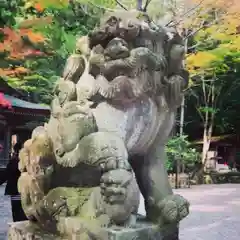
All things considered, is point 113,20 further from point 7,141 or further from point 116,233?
point 7,141

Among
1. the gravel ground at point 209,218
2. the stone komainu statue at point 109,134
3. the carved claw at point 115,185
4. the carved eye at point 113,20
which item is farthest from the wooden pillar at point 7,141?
the carved claw at point 115,185

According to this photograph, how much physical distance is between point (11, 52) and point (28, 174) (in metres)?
5.76

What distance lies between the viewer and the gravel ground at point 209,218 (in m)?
8.65

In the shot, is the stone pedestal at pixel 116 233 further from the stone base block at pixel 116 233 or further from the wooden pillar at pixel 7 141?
the wooden pillar at pixel 7 141

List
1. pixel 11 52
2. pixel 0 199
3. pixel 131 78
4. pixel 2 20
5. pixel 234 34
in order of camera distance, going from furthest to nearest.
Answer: pixel 234 34
pixel 0 199
pixel 11 52
pixel 2 20
pixel 131 78

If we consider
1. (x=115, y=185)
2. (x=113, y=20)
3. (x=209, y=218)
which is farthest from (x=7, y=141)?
(x=115, y=185)

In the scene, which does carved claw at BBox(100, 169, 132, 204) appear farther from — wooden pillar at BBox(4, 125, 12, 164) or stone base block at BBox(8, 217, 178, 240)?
wooden pillar at BBox(4, 125, 12, 164)

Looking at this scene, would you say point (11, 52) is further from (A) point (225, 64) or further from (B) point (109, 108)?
(A) point (225, 64)

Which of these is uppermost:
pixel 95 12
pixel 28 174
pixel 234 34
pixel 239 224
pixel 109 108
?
pixel 234 34

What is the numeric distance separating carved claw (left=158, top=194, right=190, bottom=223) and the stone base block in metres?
0.11

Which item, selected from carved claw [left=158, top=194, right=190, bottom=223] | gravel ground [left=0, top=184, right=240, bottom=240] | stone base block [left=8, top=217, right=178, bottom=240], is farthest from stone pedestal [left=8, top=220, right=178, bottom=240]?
gravel ground [left=0, top=184, right=240, bottom=240]

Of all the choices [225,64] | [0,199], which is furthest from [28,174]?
[225,64]

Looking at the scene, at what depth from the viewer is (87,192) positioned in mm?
3439

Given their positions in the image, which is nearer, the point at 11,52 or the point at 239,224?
the point at 11,52
